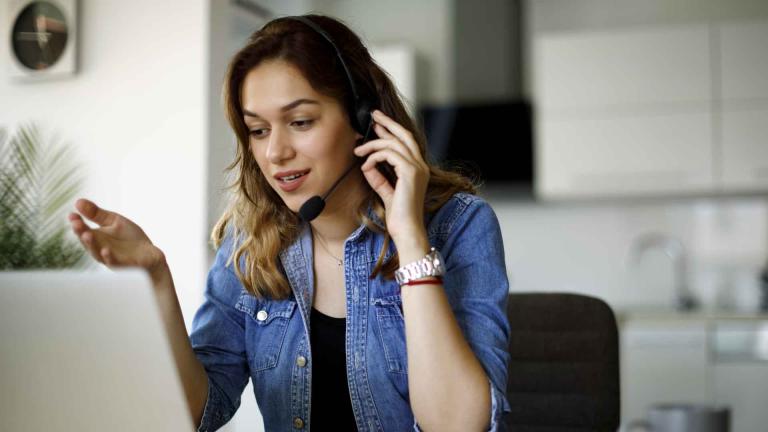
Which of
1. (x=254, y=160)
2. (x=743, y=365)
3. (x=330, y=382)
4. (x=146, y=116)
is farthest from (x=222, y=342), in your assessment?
(x=743, y=365)

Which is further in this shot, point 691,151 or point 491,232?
point 691,151

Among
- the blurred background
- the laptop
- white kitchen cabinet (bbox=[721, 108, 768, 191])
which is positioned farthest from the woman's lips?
white kitchen cabinet (bbox=[721, 108, 768, 191])

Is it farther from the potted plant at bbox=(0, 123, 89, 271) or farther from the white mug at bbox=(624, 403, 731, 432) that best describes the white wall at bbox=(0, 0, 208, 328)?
the white mug at bbox=(624, 403, 731, 432)

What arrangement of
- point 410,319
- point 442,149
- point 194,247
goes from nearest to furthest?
point 410,319, point 194,247, point 442,149

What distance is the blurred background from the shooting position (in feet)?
13.5

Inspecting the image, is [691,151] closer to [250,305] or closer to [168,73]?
[168,73]

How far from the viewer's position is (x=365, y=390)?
1302 millimetres

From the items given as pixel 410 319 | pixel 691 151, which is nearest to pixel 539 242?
pixel 691 151

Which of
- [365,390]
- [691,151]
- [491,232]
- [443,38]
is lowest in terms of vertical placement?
[365,390]

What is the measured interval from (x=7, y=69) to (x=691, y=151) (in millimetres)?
3165

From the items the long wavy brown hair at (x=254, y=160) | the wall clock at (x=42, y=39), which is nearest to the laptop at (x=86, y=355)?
the long wavy brown hair at (x=254, y=160)

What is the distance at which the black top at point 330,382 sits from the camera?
134 centimetres

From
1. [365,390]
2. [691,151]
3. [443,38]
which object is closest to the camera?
[365,390]

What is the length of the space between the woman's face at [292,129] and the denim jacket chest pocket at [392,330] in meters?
0.20
